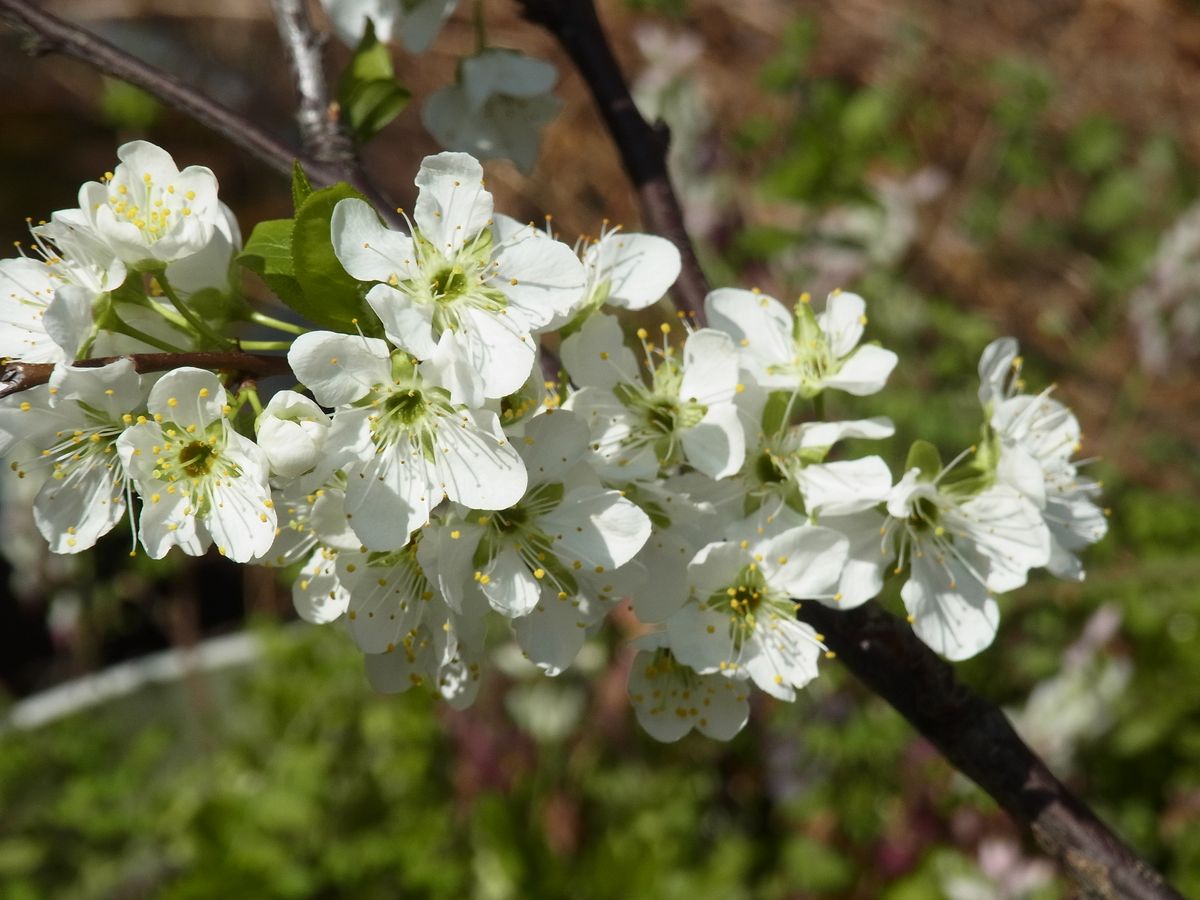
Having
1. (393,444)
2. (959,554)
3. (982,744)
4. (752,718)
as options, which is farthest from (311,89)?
(752,718)

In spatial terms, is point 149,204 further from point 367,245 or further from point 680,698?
point 680,698

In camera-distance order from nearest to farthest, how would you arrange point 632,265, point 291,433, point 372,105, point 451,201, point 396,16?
point 291,433, point 451,201, point 632,265, point 372,105, point 396,16

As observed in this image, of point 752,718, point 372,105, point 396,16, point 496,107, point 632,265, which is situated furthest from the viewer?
point 752,718

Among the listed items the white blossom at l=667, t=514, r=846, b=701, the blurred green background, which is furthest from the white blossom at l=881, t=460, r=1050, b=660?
the blurred green background

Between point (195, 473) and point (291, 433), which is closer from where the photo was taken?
point (291, 433)

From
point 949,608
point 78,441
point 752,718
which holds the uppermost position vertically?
point 78,441

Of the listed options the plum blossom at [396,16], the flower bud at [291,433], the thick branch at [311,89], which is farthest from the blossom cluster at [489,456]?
the plum blossom at [396,16]

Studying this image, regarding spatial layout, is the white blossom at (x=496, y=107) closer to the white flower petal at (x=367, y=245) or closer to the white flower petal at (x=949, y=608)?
the white flower petal at (x=367, y=245)
